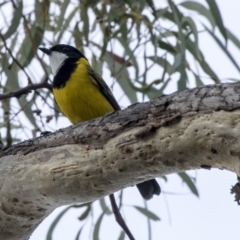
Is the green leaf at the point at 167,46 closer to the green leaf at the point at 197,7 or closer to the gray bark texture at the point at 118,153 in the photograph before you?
the green leaf at the point at 197,7

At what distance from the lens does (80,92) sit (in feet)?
8.72

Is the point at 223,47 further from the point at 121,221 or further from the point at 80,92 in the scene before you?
the point at 121,221

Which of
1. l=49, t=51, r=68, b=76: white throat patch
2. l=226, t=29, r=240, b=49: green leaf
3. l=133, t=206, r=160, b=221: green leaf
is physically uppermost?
l=49, t=51, r=68, b=76: white throat patch

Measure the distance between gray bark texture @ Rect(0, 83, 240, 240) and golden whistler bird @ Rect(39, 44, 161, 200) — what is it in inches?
32.8

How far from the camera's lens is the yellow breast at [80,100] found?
8.59 ft

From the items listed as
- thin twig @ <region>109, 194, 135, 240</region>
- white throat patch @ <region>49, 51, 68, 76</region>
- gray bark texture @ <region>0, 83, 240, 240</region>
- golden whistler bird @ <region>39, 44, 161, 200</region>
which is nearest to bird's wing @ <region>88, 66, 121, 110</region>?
golden whistler bird @ <region>39, 44, 161, 200</region>

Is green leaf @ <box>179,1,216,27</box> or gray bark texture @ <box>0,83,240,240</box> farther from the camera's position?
green leaf @ <box>179,1,216,27</box>

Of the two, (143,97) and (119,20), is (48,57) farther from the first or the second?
(143,97)

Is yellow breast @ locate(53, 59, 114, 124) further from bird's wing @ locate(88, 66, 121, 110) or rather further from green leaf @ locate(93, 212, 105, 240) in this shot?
green leaf @ locate(93, 212, 105, 240)

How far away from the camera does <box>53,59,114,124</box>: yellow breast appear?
2617 mm

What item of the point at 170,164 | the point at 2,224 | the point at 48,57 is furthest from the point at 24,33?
the point at 170,164

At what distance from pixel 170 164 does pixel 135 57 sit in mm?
1328

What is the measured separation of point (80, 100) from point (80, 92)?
42mm

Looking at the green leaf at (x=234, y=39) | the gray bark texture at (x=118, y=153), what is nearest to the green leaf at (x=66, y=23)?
the green leaf at (x=234, y=39)
